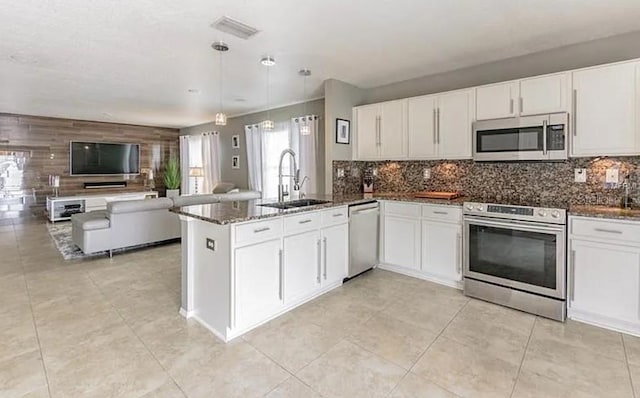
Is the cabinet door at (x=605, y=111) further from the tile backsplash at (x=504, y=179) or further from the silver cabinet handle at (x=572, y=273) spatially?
the silver cabinet handle at (x=572, y=273)

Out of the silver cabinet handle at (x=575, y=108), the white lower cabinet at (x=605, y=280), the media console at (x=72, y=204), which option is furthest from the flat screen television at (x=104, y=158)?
the white lower cabinet at (x=605, y=280)

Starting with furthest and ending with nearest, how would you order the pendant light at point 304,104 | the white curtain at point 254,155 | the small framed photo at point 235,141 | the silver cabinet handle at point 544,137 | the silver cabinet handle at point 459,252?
the small framed photo at point 235,141
the white curtain at point 254,155
the pendant light at point 304,104
the silver cabinet handle at point 459,252
the silver cabinet handle at point 544,137

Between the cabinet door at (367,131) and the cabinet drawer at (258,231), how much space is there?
220 centimetres

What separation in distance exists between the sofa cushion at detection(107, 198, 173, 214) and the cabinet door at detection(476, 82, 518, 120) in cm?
448

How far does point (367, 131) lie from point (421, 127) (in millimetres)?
791

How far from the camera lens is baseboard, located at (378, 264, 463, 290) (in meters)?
3.54

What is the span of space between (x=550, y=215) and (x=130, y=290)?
4097mm

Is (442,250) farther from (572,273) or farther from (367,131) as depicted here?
(367,131)

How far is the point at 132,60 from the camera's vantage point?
3.73 meters

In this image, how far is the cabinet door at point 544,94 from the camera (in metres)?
3.06

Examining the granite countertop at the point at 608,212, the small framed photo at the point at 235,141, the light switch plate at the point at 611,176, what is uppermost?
the small framed photo at the point at 235,141

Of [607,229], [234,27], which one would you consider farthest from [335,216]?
[607,229]

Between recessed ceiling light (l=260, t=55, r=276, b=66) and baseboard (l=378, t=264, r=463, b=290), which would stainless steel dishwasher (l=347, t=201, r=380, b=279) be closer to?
baseboard (l=378, t=264, r=463, b=290)

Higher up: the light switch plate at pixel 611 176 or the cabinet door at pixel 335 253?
the light switch plate at pixel 611 176
